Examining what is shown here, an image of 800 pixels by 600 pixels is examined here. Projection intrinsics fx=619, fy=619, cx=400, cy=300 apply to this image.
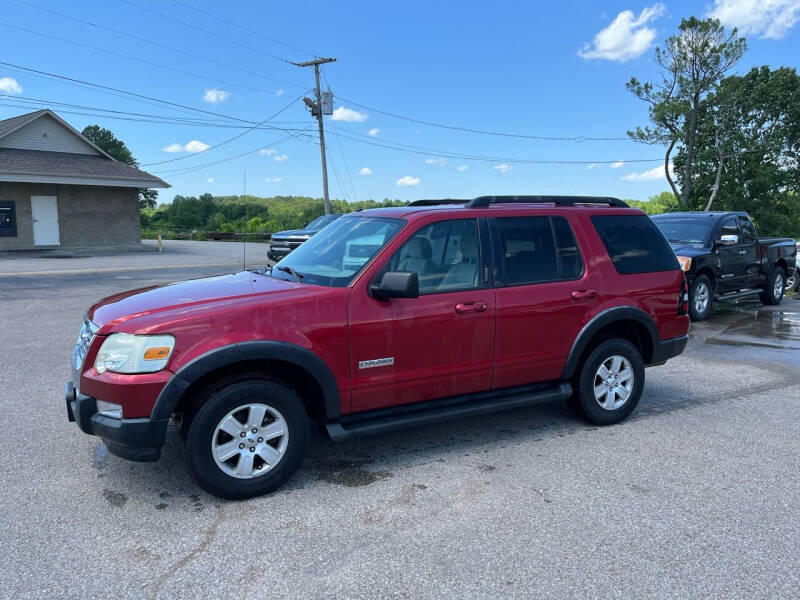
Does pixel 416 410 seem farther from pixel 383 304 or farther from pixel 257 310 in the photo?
pixel 257 310

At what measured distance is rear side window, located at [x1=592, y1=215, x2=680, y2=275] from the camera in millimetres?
5191

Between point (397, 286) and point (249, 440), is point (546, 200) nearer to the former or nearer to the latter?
point (397, 286)

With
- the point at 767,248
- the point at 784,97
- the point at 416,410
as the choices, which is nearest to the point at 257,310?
the point at 416,410

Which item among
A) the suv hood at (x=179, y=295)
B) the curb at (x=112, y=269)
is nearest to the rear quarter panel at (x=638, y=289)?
the suv hood at (x=179, y=295)

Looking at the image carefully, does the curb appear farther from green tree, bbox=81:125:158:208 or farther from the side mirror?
green tree, bbox=81:125:158:208

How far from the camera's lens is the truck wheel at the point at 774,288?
12711 millimetres

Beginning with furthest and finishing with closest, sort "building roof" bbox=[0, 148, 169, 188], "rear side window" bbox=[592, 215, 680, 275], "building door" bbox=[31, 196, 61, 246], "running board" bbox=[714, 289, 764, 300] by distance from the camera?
"building door" bbox=[31, 196, 61, 246] → "building roof" bbox=[0, 148, 169, 188] → "running board" bbox=[714, 289, 764, 300] → "rear side window" bbox=[592, 215, 680, 275]

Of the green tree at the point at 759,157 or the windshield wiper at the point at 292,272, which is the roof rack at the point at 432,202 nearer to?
the windshield wiper at the point at 292,272

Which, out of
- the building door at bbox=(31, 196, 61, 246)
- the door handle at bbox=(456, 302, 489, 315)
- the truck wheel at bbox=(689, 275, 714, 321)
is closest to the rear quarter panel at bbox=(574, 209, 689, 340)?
the door handle at bbox=(456, 302, 489, 315)

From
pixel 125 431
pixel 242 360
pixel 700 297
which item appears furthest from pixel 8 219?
pixel 242 360

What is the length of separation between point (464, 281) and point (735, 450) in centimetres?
242

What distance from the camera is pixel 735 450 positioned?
15.2 ft

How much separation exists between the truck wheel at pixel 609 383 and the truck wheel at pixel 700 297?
237 inches

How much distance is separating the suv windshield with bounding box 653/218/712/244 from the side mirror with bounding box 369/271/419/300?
8716mm
